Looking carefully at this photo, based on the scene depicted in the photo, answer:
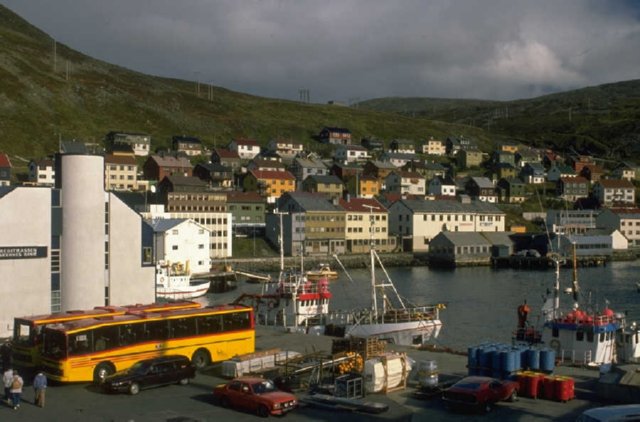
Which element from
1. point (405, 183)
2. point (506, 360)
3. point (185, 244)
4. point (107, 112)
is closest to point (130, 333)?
point (506, 360)

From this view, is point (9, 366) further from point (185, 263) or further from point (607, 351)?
point (185, 263)

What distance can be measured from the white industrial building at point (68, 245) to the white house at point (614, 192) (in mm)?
118360

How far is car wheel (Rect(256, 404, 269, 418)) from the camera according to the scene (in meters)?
17.0

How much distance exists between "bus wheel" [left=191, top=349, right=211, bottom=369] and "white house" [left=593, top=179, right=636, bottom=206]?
121445 mm

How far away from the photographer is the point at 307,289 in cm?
4309

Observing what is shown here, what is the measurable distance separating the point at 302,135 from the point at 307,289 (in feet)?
425

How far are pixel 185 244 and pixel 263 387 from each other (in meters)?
55.0

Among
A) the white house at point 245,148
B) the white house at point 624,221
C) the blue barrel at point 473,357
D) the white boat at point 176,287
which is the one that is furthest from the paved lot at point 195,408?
the white house at point 245,148

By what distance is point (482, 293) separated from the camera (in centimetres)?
6169

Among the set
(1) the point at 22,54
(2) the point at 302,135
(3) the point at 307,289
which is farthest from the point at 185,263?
(1) the point at 22,54

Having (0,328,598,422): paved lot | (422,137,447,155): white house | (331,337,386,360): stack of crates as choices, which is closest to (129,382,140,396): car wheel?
(0,328,598,422): paved lot

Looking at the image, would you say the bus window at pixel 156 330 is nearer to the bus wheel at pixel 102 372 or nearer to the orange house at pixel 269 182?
the bus wheel at pixel 102 372

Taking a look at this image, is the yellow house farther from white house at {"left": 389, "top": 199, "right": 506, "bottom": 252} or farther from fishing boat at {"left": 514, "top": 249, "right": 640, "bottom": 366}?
fishing boat at {"left": 514, "top": 249, "right": 640, "bottom": 366}

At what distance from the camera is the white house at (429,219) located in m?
100
